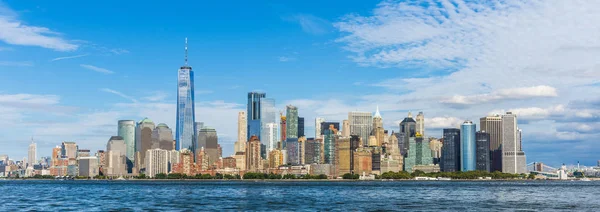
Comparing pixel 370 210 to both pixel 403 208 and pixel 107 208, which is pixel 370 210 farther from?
pixel 107 208

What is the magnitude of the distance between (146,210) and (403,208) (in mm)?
30126

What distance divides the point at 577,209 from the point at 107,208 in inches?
2193

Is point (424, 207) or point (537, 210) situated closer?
point (537, 210)

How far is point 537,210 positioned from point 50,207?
58924 mm

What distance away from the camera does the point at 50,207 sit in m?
89.2

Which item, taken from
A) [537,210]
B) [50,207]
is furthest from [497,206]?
[50,207]

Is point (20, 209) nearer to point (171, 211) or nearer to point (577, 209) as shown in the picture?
point (171, 211)

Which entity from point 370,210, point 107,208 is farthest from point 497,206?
point 107,208

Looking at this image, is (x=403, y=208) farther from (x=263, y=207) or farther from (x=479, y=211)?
(x=263, y=207)

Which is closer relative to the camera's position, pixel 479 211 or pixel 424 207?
Result: pixel 479 211

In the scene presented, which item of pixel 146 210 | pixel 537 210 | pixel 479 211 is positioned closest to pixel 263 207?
pixel 146 210

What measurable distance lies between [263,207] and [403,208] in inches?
673

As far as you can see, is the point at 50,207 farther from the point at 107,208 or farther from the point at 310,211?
the point at 310,211

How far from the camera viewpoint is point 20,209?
83.4 m
